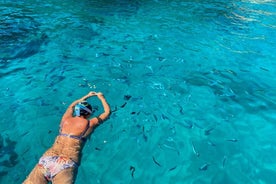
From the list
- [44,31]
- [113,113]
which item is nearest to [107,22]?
[44,31]

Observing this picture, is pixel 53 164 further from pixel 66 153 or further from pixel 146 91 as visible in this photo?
pixel 146 91

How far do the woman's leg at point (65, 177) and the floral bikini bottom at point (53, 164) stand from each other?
0.07 meters

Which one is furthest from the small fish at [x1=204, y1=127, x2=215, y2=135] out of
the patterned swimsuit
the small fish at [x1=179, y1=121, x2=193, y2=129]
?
the patterned swimsuit

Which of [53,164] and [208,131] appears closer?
[53,164]

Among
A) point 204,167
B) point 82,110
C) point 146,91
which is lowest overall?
point 204,167

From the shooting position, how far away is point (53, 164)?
6.64m

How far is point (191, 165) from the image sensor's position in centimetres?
788

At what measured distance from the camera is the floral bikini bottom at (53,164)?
6555mm

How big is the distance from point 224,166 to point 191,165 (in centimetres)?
91

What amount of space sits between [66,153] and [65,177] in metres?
0.65

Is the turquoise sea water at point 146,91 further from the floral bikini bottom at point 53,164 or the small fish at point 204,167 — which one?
the floral bikini bottom at point 53,164

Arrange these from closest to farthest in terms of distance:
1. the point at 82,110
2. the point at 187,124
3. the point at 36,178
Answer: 1. the point at 36,178
2. the point at 82,110
3. the point at 187,124

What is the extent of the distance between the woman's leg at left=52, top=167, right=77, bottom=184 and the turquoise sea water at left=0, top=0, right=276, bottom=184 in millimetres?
595

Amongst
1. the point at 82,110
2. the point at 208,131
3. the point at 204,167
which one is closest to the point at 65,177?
the point at 82,110
